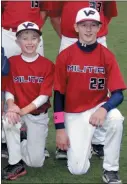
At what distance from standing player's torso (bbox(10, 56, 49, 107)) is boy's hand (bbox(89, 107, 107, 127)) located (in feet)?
1.95

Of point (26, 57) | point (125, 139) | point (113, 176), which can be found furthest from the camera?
point (125, 139)

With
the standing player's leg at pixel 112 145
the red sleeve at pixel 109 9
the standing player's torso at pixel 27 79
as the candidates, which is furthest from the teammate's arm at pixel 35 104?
the red sleeve at pixel 109 9

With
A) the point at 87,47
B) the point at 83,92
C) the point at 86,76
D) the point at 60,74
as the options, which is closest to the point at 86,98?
the point at 83,92

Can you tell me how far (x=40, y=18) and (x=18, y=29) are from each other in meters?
0.42

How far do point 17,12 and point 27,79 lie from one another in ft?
1.96

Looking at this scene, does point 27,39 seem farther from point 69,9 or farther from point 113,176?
point 113,176

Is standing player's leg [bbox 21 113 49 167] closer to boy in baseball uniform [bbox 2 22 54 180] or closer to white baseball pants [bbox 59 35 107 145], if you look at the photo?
boy in baseball uniform [bbox 2 22 54 180]

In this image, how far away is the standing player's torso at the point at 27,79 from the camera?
454 centimetres

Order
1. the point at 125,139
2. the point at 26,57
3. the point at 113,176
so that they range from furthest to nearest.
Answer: the point at 125,139 < the point at 26,57 < the point at 113,176

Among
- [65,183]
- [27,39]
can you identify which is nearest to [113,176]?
[65,183]

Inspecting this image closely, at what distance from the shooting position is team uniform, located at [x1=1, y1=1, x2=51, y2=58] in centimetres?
468

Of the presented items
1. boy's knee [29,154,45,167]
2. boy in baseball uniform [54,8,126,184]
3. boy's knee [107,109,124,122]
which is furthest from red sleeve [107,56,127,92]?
boy's knee [29,154,45,167]

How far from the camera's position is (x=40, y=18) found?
4855 mm

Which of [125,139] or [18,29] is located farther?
[125,139]
